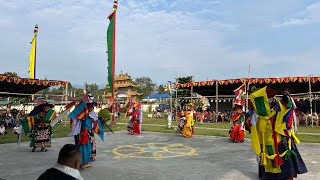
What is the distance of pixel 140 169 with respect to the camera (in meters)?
7.19

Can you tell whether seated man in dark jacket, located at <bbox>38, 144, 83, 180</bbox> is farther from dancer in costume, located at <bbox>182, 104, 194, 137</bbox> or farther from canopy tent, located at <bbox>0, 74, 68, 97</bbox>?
canopy tent, located at <bbox>0, 74, 68, 97</bbox>

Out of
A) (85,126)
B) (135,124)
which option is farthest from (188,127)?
(85,126)

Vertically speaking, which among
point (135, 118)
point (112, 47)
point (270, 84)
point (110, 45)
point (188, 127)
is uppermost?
point (110, 45)

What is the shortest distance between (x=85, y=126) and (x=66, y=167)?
16.5 feet

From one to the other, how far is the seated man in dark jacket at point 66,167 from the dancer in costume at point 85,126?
4620 millimetres

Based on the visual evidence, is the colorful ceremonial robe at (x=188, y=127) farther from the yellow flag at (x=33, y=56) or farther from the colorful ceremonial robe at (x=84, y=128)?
the yellow flag at (x=33, y=56)

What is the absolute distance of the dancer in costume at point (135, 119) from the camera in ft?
51.3

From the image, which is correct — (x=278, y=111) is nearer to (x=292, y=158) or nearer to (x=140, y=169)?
(x=292, y=158)

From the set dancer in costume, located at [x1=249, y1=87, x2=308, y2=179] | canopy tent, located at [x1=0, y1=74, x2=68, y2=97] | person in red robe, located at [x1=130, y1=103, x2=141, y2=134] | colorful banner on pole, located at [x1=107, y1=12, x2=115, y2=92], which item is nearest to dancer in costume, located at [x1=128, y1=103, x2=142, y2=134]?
person in red robe, located at [x1=130, y1=103, x2=141, y2=134]

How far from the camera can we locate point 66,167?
2.70m

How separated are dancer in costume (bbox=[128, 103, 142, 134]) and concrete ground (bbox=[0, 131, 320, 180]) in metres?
4.18

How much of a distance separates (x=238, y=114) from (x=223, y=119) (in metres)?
15.3

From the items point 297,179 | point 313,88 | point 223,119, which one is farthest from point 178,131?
point 313,88

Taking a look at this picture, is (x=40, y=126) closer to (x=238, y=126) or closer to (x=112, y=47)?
(x=238, y=126)
